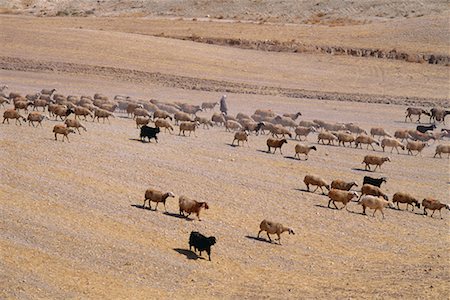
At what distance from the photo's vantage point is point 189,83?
180 feet

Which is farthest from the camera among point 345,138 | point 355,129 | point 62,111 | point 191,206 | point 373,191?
point 355,129

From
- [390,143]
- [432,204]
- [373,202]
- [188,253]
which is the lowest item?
[390,143]

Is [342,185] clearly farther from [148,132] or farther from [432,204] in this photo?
[148,132]

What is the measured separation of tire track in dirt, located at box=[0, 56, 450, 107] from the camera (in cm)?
5331

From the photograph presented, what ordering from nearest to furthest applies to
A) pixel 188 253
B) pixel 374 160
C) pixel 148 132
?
pixel 188 253, pixel 374 160, pixel 148 132

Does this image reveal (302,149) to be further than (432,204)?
Yes

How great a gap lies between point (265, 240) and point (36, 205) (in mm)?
5842

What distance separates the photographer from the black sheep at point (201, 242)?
60.0ft

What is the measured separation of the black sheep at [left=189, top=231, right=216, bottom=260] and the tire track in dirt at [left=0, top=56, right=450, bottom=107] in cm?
3567

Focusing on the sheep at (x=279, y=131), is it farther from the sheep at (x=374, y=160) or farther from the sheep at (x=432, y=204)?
the sheep at (x=432, y=204)

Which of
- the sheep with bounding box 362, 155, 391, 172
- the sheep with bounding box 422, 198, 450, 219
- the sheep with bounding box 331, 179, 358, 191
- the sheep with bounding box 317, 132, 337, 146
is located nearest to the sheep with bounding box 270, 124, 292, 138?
the sheep with bounding box 317, 132, 337, 146

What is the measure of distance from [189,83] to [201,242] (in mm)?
37176

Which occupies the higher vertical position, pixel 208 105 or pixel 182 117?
pixel 182 117

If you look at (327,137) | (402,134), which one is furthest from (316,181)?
(402,134)
